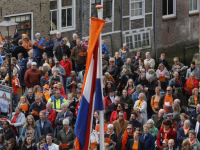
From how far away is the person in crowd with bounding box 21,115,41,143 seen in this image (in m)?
21.2

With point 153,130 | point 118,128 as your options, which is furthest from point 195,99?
point 118,128

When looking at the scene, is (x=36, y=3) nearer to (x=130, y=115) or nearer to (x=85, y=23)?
(x=85, y=23)

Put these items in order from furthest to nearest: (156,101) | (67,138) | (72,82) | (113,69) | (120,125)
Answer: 1. (113,69)
2. (72,82)
3. (156,101)
4. (120,125)
5. (67,138)

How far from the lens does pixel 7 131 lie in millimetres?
21438

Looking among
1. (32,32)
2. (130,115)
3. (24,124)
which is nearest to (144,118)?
(130,115)

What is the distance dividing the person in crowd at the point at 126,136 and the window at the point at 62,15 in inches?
529

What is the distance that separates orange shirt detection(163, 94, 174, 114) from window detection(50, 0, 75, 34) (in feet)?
38.2

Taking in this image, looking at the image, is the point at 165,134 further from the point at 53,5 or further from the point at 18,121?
the point at 53,5

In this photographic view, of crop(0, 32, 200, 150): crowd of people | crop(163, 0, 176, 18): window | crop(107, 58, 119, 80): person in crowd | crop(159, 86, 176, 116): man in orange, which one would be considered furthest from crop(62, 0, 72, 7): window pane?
crop(159, 86, 176, 116): man in orange

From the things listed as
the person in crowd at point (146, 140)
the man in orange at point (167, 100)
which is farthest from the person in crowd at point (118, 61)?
the person in crowd at point (146, 140)

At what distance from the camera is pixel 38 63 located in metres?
27.9

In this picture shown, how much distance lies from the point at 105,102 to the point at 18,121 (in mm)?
3106

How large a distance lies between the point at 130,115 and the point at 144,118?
44 centimetres

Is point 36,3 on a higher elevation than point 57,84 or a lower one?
higher
